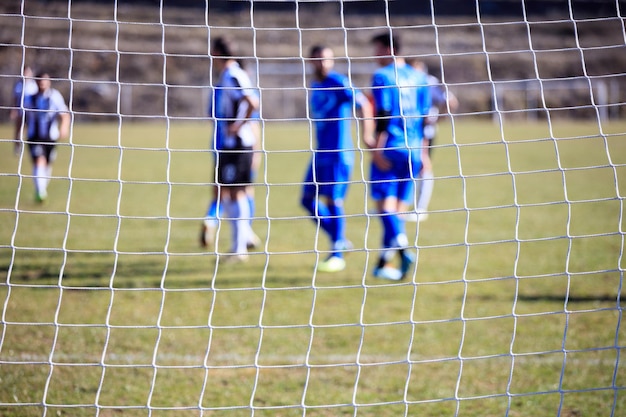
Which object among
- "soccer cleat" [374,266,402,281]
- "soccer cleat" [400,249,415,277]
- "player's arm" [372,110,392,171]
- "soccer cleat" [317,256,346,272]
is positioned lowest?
"soccer cleat" [317,256,346,272]

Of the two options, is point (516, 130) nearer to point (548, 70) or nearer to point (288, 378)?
point (548, 70)

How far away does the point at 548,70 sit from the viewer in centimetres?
2953

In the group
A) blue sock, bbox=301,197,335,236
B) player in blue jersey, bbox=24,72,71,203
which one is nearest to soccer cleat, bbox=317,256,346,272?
blue sock, bbox=301,197,335,236

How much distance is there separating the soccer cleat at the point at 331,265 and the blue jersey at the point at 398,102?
0.96 m

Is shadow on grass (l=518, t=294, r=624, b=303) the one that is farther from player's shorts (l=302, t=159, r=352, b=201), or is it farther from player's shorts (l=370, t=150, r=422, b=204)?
player's shorts (l=302, t=159, r=352, b=201)

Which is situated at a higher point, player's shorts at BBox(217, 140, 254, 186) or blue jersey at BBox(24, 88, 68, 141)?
player's shorts at BBox(217, 140, 254, 186)

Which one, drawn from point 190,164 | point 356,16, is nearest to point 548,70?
point 356,16

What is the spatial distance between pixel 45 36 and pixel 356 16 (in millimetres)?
11847

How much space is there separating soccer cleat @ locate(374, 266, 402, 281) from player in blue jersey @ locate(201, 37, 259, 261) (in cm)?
120

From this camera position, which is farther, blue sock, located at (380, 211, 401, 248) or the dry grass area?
the dry grass area

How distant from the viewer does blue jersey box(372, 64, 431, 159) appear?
207 inches

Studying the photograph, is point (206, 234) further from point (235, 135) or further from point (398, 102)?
point (398, 102)

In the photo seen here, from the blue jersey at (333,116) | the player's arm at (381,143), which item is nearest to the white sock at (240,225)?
the blue jersey at (333,116)

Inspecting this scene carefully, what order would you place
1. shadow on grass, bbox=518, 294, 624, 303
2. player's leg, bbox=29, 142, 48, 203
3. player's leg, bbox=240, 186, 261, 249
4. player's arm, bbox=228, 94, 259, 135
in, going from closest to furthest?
shadow on grass, bbox=518, 294, 624, 303 < player's arm, bbox=228, 94, 259, 135 < player's leg, bbox=240, 186, 261, 249 < player's leg, bbox=29, 142, 48, 203
